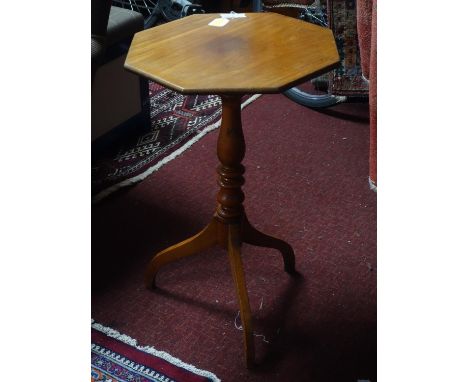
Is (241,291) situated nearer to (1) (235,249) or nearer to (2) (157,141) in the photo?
(1) (235,249)

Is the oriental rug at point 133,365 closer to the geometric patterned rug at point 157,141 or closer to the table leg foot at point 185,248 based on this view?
the table leg foot at point 185,248

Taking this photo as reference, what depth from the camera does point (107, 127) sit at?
8.47ft

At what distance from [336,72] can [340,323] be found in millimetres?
1420

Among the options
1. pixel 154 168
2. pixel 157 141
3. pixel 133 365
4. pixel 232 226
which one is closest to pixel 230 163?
pixel 232 226

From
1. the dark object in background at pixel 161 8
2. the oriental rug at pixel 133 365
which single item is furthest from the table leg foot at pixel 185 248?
the dark object in background at pixel 161 8

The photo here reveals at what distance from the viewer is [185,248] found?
1830 mm

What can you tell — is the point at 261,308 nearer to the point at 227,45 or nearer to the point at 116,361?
the point at 116,361

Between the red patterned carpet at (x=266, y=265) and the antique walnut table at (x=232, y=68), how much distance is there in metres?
0.10

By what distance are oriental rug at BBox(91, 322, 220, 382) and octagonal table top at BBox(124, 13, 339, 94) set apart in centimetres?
70

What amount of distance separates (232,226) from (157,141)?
1077 mm

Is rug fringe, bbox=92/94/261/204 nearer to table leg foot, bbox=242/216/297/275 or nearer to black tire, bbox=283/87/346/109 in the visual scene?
black tire, bbox=283/87/346/109

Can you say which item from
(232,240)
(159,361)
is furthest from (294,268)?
(159,361)

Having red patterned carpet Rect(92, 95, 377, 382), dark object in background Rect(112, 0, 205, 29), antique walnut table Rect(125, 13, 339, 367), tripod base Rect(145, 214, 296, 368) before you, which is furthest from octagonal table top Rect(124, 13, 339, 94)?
dark object in background Rect(112, 0, 205, 29)

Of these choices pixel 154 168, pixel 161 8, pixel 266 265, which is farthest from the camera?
pixel 161 8
